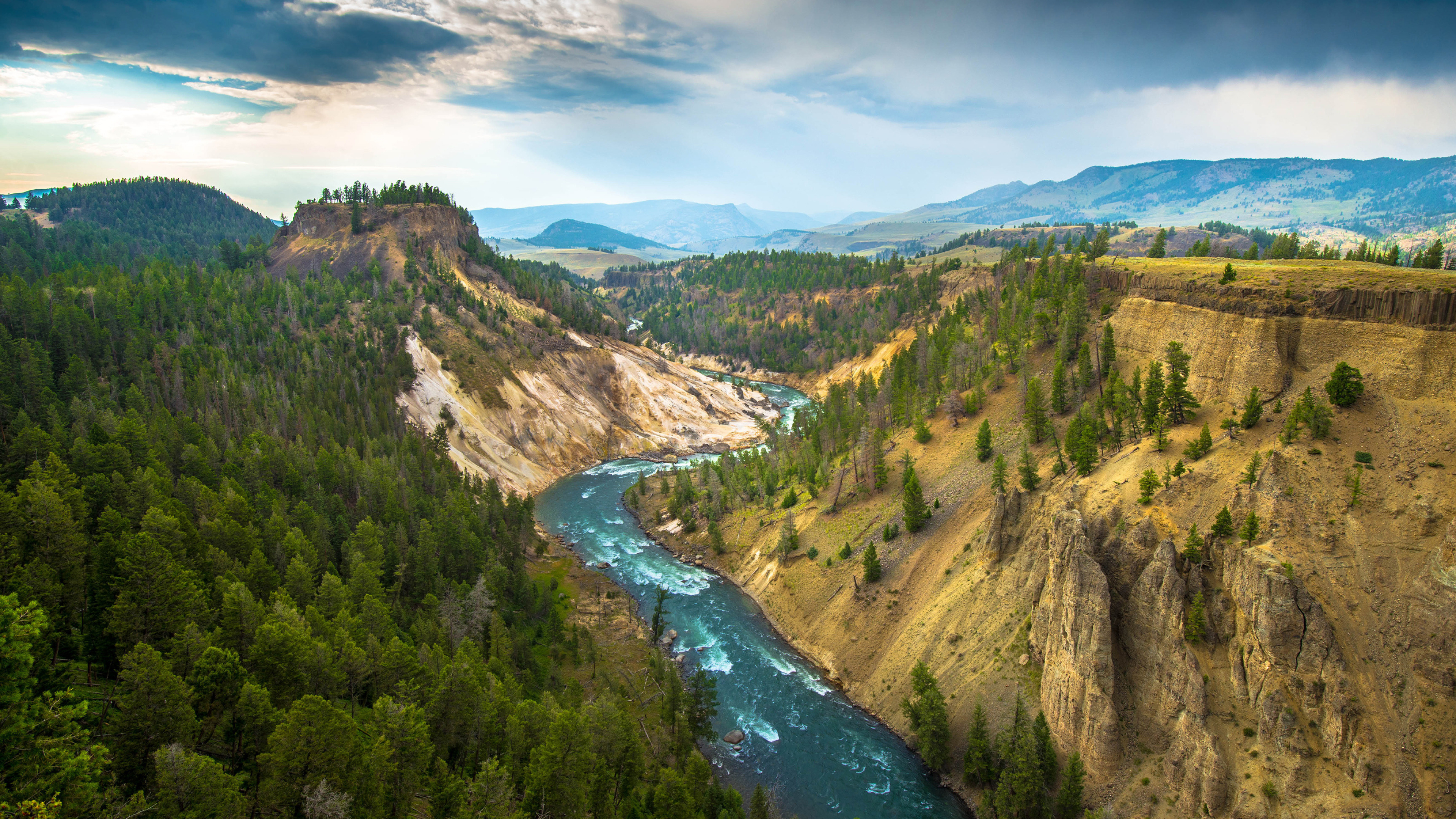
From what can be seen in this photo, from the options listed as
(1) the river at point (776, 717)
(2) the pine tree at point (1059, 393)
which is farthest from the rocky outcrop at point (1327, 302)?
(1) the river at point (776, 717)

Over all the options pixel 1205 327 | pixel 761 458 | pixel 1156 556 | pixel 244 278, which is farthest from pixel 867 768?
pixel 244 278

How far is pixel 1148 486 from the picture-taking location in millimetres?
42562

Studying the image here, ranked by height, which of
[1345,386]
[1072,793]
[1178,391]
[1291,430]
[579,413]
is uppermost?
[1345,386]

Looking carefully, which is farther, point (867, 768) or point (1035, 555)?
point (1035, 555)

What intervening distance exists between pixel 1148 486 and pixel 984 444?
23.5 meters

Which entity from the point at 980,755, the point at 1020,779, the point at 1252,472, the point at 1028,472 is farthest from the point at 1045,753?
the point at 1028,472

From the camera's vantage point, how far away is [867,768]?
4547 cm

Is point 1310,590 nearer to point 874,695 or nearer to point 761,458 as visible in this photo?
point 874,695

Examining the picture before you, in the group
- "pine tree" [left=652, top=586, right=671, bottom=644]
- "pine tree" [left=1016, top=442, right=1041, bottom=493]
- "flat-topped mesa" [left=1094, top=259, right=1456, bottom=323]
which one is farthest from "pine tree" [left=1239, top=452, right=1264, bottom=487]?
"pine tree" [left=652, top=586, right=671, bottom=644]

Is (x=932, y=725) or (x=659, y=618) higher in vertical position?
(x=932, y=725)

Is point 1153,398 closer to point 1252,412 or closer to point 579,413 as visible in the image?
point 1252,412

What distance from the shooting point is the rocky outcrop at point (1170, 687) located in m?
33.0

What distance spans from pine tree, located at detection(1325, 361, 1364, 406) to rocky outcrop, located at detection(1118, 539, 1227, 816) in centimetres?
1294

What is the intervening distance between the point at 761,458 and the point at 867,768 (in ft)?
181
